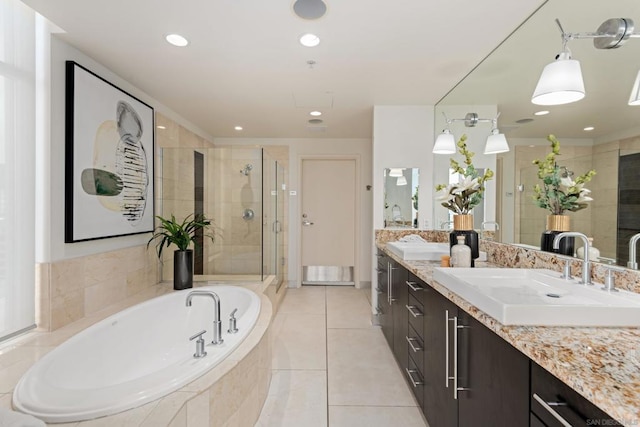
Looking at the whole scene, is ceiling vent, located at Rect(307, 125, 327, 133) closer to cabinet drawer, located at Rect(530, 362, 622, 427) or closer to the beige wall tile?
the beige wall tile

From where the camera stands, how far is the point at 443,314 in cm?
151

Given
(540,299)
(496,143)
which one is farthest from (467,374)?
(496,143)

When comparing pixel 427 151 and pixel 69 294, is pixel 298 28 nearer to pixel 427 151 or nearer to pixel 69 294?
pixel 427 151

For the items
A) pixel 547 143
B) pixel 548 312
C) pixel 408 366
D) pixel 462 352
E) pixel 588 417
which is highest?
pixel 547 143

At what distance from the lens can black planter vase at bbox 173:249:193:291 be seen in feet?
9.61

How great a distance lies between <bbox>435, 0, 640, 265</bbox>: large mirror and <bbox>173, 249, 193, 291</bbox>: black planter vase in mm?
2609

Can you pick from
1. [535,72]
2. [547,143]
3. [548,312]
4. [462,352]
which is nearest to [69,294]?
[462,352]

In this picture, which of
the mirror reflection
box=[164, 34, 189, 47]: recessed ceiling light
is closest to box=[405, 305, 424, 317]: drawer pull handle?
the mirror reflection

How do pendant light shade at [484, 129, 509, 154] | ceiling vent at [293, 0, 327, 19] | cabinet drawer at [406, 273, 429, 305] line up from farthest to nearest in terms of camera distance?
pendant light shade at [484, 129, 509, 154] → cabinet drawer at [406, 273, 429, 305] → ceiling vent at [293, 0, 327, 19]

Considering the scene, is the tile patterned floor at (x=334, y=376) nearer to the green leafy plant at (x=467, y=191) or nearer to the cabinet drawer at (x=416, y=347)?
the cabinet drawer at (x=416, y=347)

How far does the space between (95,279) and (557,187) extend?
10.0 feet

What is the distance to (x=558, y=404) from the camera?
0.78m

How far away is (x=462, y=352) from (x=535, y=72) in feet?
5.18

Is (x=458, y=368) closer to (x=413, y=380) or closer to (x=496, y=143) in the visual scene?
(x=413, y=380)
